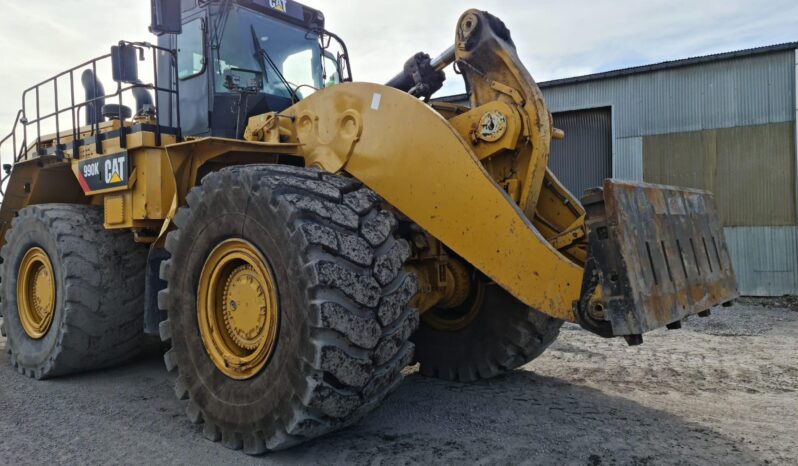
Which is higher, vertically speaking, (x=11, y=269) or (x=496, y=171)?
(x=496, y=171)

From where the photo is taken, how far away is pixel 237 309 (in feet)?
11.8

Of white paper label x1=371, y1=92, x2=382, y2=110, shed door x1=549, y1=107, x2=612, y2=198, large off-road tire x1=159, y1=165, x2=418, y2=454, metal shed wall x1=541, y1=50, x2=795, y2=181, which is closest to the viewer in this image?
large off-road tire x1=159, y1=165, x2=418, y2=454

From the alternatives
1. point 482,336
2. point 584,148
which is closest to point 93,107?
point 482,336

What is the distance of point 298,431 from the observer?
3.13 meters

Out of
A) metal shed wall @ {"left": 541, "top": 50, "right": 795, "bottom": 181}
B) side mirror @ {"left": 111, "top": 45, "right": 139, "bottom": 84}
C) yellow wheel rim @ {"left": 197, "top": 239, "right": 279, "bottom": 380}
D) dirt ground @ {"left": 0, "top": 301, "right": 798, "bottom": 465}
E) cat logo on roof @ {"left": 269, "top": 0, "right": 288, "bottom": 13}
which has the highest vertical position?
metal shed wall @ {"left": 541, "top": 50, "right": 795, "bottom": 181}

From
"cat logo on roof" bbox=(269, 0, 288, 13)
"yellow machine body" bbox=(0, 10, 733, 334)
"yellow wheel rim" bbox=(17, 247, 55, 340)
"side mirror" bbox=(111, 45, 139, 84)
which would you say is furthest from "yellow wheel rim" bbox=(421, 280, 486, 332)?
"yellow wheel rim" bbox=(17, 247, 55, 340)

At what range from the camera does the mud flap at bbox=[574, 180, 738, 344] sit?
2.91 meters

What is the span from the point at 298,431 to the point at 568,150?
12363mm

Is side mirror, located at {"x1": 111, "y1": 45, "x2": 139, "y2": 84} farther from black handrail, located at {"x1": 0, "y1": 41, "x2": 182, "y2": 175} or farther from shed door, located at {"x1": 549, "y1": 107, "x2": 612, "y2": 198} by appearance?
shed door, located at {"x1": 549, "y1": 107, "x2": 612, "y2": 198}

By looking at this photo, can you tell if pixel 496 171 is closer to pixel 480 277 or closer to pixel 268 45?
pixel 480 277

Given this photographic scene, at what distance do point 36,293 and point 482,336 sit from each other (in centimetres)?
426

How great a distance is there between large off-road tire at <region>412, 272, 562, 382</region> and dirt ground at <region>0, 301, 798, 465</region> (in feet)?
0.51

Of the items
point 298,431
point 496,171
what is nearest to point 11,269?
point 298,431

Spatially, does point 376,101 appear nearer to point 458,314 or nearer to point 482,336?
point 458,314
